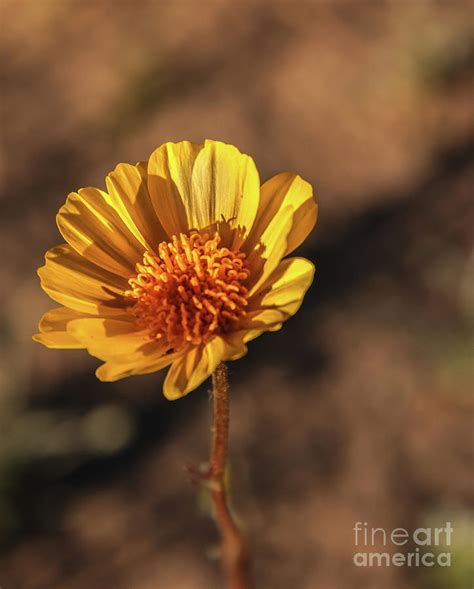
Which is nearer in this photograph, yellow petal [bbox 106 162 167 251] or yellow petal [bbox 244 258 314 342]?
yellow petal [bbox 244 258 314 342]

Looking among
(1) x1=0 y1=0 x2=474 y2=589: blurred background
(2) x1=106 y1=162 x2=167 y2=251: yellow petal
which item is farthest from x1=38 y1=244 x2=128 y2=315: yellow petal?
(1) x1=0 y1=0 x2=474 y2=589: blurred background

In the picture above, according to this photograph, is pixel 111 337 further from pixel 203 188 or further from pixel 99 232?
pixel 203 188

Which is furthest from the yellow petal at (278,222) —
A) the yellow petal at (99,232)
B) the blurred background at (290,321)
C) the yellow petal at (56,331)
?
the blurred background at (290,321)

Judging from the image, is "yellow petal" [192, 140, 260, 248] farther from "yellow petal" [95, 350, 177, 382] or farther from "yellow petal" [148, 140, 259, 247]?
"yellow petal" [95, 350, 177, 382]

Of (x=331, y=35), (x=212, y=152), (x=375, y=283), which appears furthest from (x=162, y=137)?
(x=212, y=152)

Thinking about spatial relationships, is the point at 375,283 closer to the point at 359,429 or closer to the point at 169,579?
the point at 359,429

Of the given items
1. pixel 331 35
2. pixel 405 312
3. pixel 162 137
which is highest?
pixel 331 35
